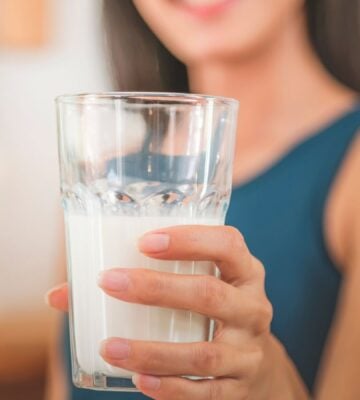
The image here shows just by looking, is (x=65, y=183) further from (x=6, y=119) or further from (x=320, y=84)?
(x=6, y=119)

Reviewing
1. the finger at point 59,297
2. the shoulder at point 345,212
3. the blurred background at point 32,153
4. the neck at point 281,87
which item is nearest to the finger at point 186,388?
the finger at point 59,297

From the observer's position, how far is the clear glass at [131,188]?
0.40m

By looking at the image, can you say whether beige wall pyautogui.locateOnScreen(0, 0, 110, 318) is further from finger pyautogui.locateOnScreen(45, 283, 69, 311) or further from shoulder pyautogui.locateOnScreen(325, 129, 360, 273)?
finger pyautogui.locateOnScreen(45, 283, 69, 311)

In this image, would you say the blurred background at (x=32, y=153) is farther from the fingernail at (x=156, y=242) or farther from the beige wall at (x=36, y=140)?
the fingernail at (x=156, y=242)

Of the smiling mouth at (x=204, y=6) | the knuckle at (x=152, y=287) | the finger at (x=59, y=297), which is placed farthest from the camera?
the smiling mouth at (x=204, y=6)

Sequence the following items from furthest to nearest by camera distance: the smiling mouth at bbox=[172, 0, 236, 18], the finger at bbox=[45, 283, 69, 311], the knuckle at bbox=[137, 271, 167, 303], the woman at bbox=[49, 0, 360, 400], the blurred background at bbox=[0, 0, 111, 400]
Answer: the blurred background at bbox=[0, 0, 111, 400], the smiling mouth at bbox=[172, 0, 236, 18], the woman at bbox=[49, 0, 360, 400], the finger at bbox=[45, 283, 69, 311], the knuckle at bbox=[137, 271, 167, 303]

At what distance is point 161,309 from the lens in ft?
1.35

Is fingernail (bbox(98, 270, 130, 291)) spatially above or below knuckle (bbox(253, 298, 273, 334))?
above

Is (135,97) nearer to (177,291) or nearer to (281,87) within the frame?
(177,291)

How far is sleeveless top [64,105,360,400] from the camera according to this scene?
0.78 meters

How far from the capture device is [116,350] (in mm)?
389

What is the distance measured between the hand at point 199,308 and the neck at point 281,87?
0.46 meters

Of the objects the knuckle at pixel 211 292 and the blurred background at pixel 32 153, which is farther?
the blurred background at pixel 32 153

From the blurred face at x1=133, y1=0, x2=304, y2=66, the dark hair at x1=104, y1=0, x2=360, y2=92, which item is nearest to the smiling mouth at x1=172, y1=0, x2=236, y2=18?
the blurred face at x1=133, y1=0, x2=304, y2=66
